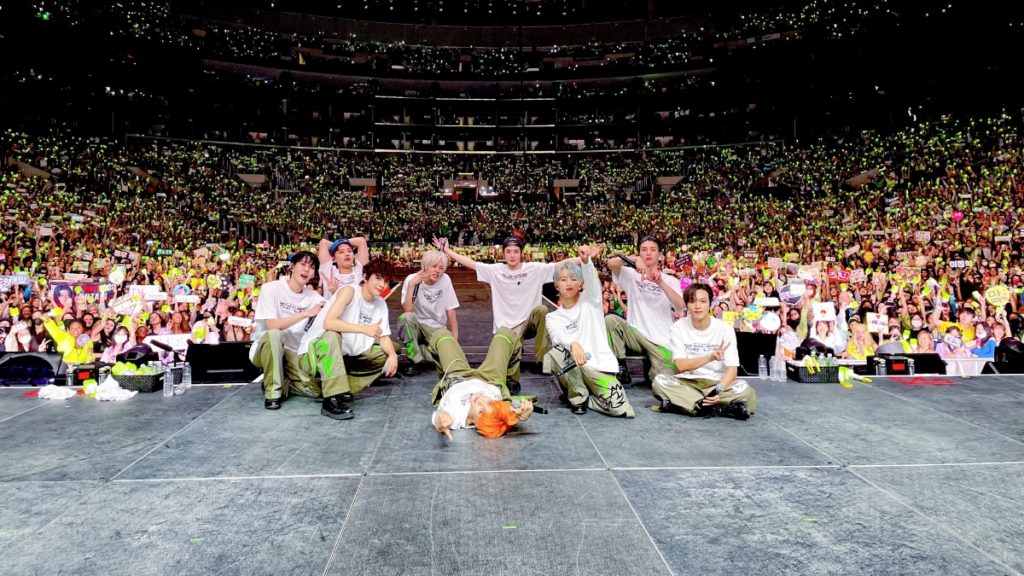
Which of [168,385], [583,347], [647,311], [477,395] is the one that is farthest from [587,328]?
[168,385]

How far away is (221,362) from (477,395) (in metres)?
3.16

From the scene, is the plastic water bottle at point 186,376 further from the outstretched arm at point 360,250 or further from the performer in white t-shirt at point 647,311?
the performer in white t-shirt at point 647,311

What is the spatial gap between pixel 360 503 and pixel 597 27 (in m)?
43.6

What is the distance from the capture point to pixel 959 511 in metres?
2.48

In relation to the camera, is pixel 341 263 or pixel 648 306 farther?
pixel 341 263

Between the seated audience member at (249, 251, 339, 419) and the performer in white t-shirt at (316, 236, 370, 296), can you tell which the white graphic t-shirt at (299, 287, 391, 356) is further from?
the performer in white t-shirt at (316, 236, 370, 296)

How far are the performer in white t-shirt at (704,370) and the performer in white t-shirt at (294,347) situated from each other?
8.32ft

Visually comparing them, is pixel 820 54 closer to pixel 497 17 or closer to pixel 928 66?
pixel 928 66

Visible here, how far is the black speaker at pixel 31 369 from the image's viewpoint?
5.12 m

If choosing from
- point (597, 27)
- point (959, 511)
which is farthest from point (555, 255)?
point (959, 511)

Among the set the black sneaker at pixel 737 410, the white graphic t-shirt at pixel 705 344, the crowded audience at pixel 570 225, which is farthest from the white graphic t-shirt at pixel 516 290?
the black sneaker at pixel 737 410

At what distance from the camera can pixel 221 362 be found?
17.9 feet

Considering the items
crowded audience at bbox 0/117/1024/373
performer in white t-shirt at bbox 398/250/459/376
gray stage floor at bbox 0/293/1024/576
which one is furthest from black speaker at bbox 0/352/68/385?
performer in white t-shirt at bbox 398/250/459/376

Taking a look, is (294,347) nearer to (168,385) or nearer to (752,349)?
(168,385)
